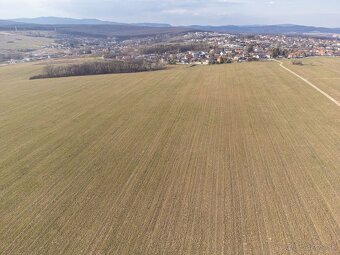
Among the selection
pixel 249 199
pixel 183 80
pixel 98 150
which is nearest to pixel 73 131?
pixel 98 150

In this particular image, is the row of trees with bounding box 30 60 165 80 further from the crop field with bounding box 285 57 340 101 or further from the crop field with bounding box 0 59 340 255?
the crop field with bounding box 0 59 340 255

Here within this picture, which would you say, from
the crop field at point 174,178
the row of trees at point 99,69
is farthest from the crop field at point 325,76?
the row of trees at point 99,69

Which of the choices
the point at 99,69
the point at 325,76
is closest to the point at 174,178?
the point at 325,76

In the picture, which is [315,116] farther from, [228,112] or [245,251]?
[245,251]

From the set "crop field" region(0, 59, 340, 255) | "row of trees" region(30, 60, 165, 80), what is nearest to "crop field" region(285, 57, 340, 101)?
"crop field" region(0, 59, 340, 255)

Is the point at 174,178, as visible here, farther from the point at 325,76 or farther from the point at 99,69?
the point at 99,69

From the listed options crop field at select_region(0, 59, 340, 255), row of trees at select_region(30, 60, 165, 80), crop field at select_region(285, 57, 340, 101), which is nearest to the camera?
crop field at select_region(0, 59, 340, 255)

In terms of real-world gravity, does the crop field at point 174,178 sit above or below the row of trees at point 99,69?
above

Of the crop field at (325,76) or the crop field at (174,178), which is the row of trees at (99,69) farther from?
the crop field at (174,178)
